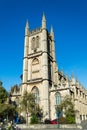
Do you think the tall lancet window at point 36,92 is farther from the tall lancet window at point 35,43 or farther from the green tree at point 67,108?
the tall lancet window at point 35,43

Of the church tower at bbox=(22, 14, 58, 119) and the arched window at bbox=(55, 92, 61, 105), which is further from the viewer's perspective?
the church tower at bbox=(22, 14, 58, 119)

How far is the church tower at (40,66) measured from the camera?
57062 mm

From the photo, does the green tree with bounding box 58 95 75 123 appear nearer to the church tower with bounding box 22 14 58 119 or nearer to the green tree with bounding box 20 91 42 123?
the church tower with bounding box 22 14 58 119

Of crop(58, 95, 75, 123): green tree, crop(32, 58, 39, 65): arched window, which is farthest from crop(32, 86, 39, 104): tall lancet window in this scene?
crop(58, 95, 75, 123): green tree

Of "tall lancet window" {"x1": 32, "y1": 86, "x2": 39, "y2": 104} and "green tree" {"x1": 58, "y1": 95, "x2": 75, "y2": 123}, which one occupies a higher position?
"tall lancet window" {"x1": 32, "y1": 86, "x2": 39, "y2": 104}

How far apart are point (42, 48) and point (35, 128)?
3046cm

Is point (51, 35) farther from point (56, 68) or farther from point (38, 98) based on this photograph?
point (38, 98)

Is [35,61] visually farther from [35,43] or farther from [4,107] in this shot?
[4,107]

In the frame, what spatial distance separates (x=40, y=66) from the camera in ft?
203

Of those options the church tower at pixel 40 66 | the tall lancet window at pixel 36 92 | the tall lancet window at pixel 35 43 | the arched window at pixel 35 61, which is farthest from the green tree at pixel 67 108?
the tall lancet window at pixel 35 43

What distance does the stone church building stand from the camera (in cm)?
5547

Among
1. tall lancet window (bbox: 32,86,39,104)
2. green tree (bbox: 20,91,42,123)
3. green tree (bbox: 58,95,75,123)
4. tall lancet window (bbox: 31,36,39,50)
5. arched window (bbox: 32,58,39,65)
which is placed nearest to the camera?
green tree (bbox: 58,95,75,123)

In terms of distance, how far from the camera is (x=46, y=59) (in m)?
61.0

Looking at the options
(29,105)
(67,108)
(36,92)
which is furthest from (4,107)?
(67,108)
